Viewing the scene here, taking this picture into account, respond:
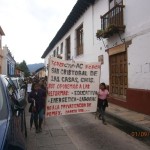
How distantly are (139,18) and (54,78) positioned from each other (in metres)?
5.57

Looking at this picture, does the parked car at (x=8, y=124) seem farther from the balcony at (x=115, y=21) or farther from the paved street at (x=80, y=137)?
the balcony at (x=115, y=21)

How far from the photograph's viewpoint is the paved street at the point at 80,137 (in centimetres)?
693

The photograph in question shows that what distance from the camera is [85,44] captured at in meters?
20.3

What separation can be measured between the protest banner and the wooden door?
528 centimetres

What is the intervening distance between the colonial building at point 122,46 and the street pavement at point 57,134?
0.87 m

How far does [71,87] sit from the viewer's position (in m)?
7.90

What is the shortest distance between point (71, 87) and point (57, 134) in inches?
55.6

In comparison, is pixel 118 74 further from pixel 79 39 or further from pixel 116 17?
pixel 79 39

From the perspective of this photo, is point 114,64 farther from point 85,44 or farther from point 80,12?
point 80,12

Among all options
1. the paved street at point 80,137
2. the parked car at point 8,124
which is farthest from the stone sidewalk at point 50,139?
the parked car at point 8,124

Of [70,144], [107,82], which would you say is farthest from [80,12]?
[70,144]

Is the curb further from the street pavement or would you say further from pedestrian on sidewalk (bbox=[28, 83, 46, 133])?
pedestrian on sidewalk (bbox=[28, 83, 46, 133])

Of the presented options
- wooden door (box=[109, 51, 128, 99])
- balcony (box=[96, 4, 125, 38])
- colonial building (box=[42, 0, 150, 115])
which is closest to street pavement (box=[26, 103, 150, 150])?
colonial building (box=[42, 0, 150, 115])

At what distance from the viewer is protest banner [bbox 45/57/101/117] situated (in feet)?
24.6
